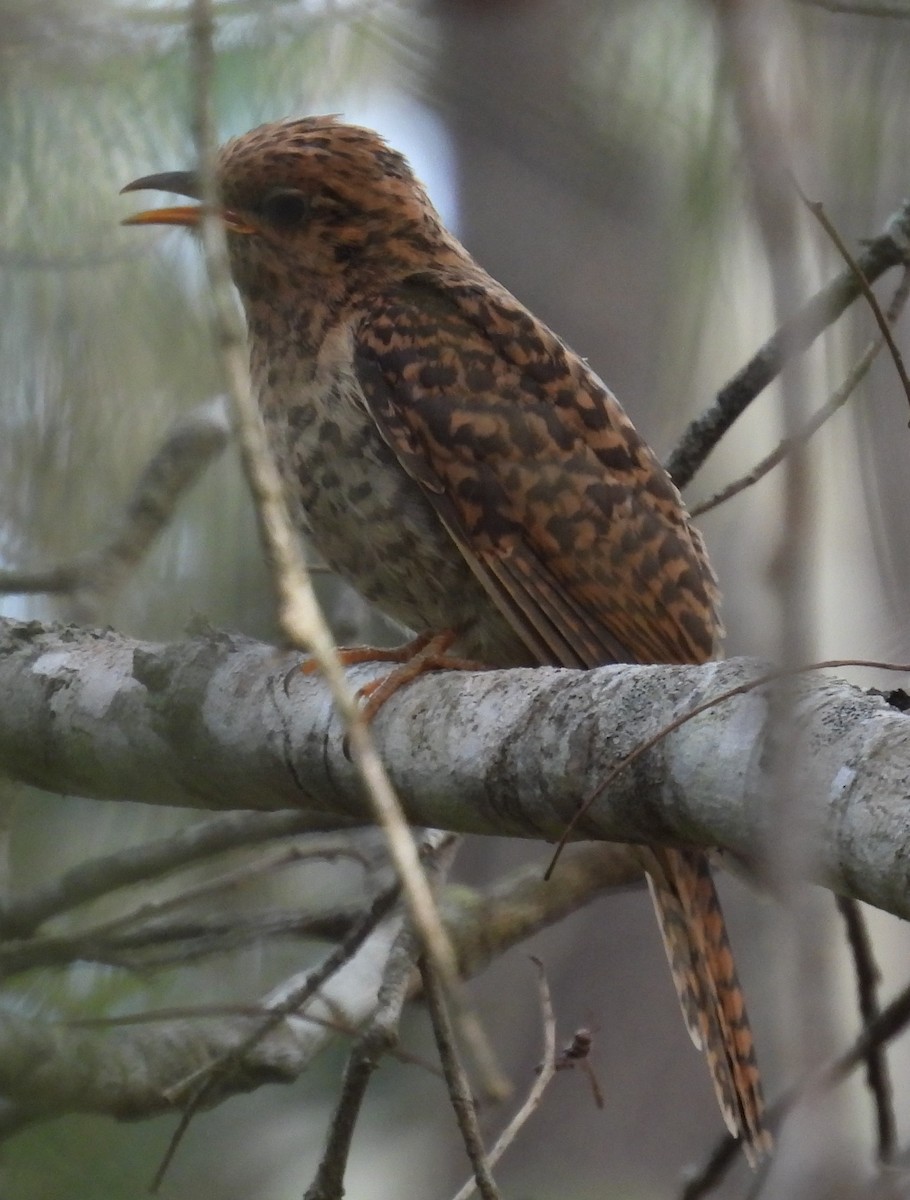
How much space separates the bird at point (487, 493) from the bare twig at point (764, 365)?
9cm

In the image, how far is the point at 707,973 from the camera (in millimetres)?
2801

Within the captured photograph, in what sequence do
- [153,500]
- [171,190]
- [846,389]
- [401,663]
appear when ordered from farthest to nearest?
[153,500] < [171,190] < [401,663] < [846,389]

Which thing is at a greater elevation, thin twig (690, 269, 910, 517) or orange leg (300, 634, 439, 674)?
thin twig (690, 269, 910, 517)

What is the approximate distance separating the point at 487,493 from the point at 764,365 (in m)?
0.59

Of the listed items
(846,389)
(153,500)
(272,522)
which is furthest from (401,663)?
(272,522)

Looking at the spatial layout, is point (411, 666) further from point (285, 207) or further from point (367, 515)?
point (285, 207)

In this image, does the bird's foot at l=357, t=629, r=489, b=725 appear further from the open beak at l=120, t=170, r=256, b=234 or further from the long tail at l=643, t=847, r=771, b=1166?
the open beak at l=120, t=170, r=256, b=234

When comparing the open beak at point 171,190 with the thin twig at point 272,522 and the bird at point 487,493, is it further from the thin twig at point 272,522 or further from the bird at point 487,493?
the thin twig at point 272,522

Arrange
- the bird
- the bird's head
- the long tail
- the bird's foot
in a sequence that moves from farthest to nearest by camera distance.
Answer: the bird's head, the bird, the long tail, the bird's foot

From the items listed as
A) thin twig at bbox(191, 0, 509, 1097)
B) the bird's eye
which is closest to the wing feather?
the bird's eye

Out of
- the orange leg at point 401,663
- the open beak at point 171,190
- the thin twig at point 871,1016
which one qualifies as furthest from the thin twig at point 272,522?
the open beak at point 171,190

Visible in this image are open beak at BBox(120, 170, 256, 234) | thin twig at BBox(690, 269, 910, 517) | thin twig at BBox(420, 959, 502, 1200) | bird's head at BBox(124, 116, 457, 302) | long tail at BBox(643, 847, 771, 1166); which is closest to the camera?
thin twig at BBox(420, 959, 502, 1200)

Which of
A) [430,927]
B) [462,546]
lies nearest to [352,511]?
[462,546]

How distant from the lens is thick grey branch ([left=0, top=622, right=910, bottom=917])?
1.45 metres
